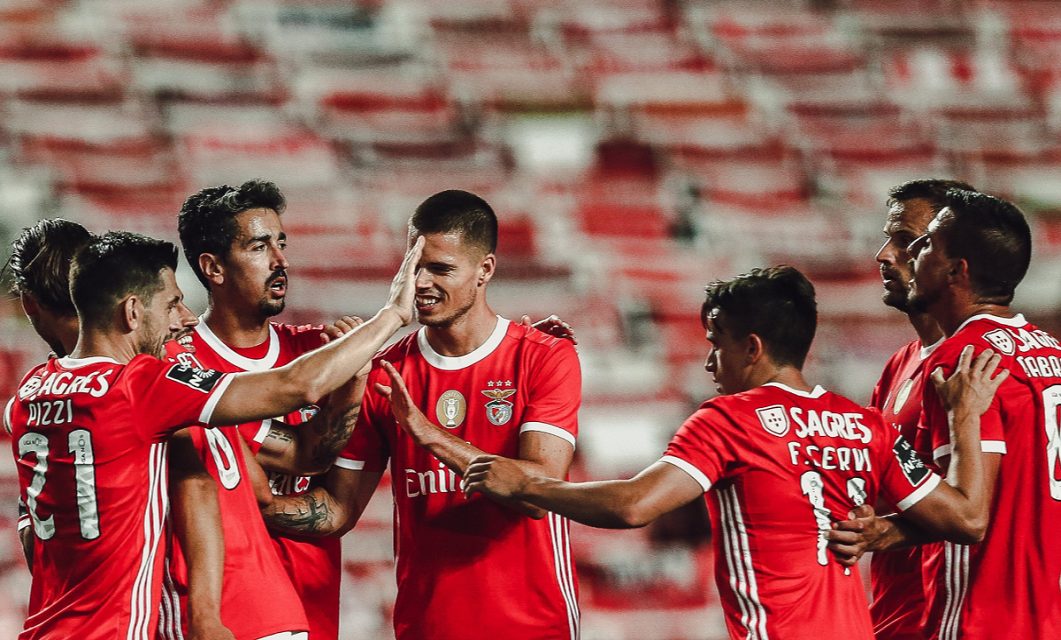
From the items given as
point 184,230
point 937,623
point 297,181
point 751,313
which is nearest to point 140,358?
point 184,230

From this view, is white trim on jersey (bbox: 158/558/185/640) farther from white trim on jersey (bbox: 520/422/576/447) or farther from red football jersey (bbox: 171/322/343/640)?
white trim on jersey (bbox: 520/422/576/447)

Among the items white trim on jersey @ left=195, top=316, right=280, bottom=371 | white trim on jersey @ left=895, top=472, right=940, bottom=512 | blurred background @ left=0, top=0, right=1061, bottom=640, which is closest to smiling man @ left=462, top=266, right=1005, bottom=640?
white trim on jersey @ left=895, top=472, right=940, bottom=512

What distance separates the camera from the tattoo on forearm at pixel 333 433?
127 inches

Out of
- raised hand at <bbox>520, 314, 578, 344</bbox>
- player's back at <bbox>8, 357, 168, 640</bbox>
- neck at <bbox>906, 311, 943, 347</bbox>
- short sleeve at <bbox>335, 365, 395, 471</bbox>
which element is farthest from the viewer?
neck at <bbox>906, 311, 943, 347</bbox>

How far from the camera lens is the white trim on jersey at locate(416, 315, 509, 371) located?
3299mm

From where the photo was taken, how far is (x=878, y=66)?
608 cm

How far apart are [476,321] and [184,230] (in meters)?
1.09

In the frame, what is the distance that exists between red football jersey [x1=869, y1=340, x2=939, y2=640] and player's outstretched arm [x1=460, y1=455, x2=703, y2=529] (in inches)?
35.9

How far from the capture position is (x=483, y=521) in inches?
124

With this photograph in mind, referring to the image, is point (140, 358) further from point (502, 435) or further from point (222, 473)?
point (502, 435)

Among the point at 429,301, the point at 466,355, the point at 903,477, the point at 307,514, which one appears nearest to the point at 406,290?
the point at 429,301

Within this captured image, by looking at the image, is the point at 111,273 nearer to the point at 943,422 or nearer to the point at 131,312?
the point at 131,312

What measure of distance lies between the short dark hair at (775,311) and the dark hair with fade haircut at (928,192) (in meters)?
0.97

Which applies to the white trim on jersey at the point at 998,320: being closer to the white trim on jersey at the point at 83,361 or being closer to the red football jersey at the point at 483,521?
→ the red football jersey at the point at 483,521
